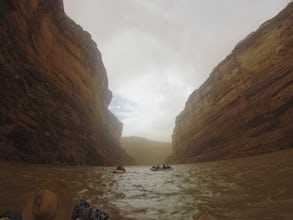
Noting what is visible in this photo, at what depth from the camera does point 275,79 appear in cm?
2766

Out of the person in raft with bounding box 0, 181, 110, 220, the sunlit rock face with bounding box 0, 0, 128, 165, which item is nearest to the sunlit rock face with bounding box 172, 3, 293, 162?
the sunlit rock face with bounding box 0, 0, 128, 165

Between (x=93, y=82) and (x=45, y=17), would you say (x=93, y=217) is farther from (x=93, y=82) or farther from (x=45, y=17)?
(x=93, y=82)

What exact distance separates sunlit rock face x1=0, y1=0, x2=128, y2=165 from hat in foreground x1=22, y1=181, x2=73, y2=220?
656 inches

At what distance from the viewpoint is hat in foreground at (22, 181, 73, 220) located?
9.07 ft

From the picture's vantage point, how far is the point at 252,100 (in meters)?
30.2

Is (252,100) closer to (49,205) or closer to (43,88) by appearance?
(43,88)

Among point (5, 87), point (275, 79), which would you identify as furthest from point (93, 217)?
point (275, 79)

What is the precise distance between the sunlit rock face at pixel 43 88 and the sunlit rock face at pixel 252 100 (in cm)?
1513

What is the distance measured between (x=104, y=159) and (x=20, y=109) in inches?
552

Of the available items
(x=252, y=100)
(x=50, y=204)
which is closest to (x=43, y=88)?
(x=50, y=204)

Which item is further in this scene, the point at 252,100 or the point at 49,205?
the point at 252,100

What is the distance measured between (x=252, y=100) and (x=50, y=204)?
3059cm

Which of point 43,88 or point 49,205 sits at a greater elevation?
point 43,88

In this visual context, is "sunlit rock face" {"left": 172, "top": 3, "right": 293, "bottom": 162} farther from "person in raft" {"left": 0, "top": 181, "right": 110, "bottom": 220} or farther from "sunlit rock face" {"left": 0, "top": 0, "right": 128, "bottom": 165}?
"person in raft" {"left": 0, "top": 181, "right": 110, "bottom": 220}
